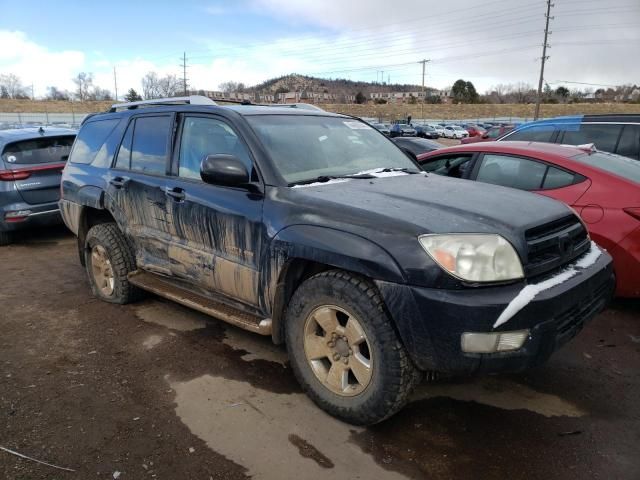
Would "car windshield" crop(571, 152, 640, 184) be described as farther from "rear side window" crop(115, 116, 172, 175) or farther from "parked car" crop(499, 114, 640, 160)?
"rear side window" crop(115, 116, 172, 175)

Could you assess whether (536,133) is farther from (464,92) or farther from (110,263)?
(464,92)

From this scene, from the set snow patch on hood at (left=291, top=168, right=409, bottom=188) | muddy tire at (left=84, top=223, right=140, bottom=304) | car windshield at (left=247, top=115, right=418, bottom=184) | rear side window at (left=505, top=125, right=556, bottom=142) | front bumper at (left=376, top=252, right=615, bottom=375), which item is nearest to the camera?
→ front bumper at (left=376, top=252, right=615, bottom=375)

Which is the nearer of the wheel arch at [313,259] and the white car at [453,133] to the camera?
the wheel arch at [313,259]

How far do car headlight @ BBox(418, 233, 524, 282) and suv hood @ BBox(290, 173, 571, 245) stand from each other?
50 mm

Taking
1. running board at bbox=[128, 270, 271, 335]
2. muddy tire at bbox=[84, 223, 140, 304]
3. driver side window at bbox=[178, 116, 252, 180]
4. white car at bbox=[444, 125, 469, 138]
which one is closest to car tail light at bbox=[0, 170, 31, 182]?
muddy tire at bbox=[84, 223, 140, 304]

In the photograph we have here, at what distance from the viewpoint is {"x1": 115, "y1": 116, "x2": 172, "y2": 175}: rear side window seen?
4008 mm

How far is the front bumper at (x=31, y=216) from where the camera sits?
6883 millimetres

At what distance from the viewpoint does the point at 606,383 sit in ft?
10.9

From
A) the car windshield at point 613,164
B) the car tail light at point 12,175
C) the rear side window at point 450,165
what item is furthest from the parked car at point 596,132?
the car tail light at point 12,175

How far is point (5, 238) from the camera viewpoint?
7223 millimetres

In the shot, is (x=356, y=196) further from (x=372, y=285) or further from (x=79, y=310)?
(x=79, y=310)

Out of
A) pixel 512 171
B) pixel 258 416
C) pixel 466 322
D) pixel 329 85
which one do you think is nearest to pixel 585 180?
pixel 512 171

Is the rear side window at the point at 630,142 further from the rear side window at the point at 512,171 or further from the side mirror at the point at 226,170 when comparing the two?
the side mirror at the point at 226,170

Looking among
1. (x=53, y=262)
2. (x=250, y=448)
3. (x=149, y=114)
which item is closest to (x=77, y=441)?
(x=250, y=448)
